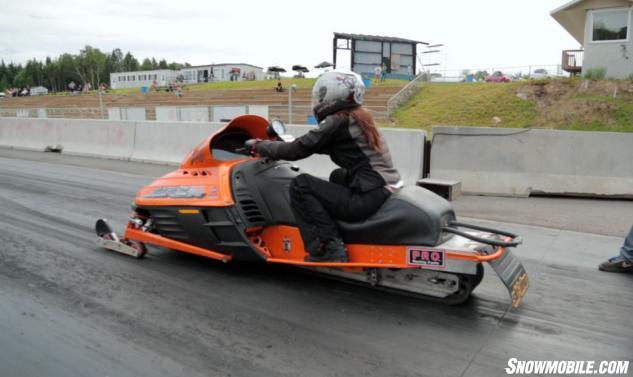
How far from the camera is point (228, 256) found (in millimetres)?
5051

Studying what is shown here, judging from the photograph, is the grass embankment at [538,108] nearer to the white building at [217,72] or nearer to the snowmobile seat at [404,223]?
the snowmobile seat at [404,223]

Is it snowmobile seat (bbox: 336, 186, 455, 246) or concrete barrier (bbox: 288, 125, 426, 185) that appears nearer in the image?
snowmobile seat (bbox: 336, 186, 455, 246)

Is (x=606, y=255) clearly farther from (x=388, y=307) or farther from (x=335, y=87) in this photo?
(x=335, y=87)

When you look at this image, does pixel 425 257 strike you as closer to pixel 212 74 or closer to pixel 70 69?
pixel 212 74

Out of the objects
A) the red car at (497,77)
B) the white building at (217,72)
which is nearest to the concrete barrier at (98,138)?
the red car at (497,77)

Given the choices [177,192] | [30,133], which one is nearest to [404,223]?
[177,192]

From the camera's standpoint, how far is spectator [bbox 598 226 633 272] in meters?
5.26

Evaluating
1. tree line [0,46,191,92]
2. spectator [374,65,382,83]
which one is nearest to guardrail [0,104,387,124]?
spectator [374,65,382,83]

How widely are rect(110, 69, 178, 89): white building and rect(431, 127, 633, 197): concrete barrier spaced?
69271 millimetres

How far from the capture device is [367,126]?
4.30m

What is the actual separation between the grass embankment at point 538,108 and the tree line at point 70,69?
116 meters

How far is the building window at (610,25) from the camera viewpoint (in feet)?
74.4

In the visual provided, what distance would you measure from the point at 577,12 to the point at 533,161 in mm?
19825

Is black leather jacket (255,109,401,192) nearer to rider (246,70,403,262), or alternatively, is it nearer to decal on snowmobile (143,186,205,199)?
rider (246,70,403,262)
